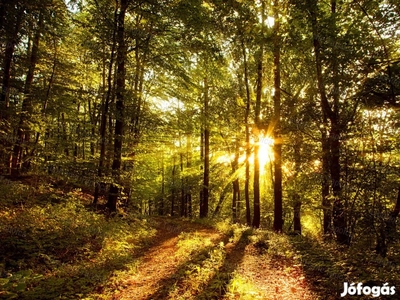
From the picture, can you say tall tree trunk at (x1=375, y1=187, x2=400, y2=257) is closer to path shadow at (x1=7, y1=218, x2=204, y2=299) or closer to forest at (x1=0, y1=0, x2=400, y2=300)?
forest at (x1=0, y1=0, x2=400, y2=300)

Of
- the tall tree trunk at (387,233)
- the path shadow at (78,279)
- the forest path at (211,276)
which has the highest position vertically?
the tall tree trunk at (387,233)

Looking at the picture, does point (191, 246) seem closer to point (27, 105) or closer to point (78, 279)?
point (78, 279)

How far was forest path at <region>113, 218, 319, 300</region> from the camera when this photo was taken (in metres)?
5.66

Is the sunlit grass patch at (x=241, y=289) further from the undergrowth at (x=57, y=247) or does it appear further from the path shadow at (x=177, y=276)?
the undergrowth at (x=57, y=247)

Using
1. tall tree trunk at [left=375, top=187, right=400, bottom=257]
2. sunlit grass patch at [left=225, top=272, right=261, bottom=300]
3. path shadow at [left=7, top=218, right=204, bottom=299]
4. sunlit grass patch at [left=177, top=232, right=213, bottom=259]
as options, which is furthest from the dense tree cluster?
sunlit grass patch at [left=225, top=272, right=261, bottom=300]

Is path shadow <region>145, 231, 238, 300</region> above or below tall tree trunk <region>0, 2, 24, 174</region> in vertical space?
below

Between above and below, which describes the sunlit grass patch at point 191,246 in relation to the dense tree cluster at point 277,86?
below

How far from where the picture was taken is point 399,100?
8.46 m

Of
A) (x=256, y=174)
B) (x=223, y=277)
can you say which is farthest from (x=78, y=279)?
(x=256, y=174)

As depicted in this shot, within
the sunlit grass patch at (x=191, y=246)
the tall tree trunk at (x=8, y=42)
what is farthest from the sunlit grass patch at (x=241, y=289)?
the tall tree trunk at (x=8, y=42)

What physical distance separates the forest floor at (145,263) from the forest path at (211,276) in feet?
0.07

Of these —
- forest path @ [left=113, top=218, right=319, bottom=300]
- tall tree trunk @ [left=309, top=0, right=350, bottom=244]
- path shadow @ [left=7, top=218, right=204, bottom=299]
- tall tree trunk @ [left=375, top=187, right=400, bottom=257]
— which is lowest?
forest path @ [left=113, top=218, right=319, bottom=300]

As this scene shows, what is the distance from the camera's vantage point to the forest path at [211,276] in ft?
18.6

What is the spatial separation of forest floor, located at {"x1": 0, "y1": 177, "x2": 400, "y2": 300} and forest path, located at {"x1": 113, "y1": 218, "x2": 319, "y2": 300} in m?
0.02
